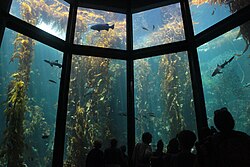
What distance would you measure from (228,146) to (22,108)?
3034mm

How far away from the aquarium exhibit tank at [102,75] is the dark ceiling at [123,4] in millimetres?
69

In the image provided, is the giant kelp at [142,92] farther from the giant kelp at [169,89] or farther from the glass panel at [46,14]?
the glass panel at [46,14]

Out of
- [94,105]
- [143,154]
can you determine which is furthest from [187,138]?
[94,105]

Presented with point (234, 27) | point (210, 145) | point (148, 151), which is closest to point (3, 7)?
point (148, 151)

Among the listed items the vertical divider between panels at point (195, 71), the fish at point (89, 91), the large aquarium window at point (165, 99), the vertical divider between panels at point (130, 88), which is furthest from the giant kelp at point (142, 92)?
the vertical divider between panels at point (195, 71)

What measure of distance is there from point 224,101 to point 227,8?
351 cm

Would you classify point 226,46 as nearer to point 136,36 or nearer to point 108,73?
point 136,36

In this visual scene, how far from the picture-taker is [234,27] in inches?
117

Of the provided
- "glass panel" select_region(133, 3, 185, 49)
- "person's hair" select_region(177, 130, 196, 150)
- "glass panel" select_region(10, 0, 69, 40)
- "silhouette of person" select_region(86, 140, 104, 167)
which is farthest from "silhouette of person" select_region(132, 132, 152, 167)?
"glass panel" select_region(10, 0, 69, 40)

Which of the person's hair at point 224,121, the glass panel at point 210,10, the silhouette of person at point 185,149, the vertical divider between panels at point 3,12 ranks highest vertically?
the glass panel at point 210,10

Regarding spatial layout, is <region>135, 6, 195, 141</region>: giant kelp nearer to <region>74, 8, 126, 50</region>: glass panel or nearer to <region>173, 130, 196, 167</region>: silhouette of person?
<region>74, 8, 126, 50</region>: glass panel

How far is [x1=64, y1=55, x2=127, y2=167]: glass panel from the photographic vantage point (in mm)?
3514

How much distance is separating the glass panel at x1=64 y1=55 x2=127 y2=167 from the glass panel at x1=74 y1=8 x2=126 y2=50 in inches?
17.0

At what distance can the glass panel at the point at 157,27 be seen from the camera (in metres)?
4.02
